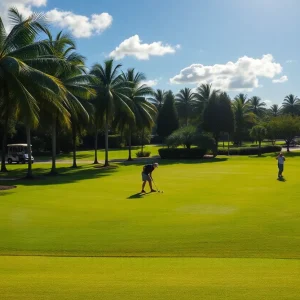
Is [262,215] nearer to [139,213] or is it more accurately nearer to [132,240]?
[139,213]

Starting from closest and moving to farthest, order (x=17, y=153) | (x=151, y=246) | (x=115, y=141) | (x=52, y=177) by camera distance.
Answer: (x=151, y=246), (x=52, y=177), (x=17, y=153), (x=115, y=141)

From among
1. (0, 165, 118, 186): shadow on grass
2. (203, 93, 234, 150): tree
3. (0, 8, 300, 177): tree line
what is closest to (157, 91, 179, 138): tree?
(0, 8, 300, 177): tree line

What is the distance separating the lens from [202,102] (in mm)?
84062

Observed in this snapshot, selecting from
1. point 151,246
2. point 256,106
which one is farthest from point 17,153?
point 256,106

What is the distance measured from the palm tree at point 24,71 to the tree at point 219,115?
38775 millimetres

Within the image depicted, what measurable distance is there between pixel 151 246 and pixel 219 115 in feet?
170

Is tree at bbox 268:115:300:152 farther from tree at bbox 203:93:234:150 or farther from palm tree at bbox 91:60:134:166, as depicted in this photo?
palm tree at bbox 91:60:134:166

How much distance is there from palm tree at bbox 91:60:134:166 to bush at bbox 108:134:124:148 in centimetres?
3386

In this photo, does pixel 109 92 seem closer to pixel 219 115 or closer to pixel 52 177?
pixel 52 177

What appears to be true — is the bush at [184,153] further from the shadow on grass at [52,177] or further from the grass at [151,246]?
the grass at [151,246]

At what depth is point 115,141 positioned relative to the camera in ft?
259

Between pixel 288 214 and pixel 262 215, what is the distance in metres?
0.89

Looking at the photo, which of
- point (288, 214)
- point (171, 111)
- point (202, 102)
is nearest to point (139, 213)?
point (288, 214)

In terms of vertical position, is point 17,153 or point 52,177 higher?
point 17,153
